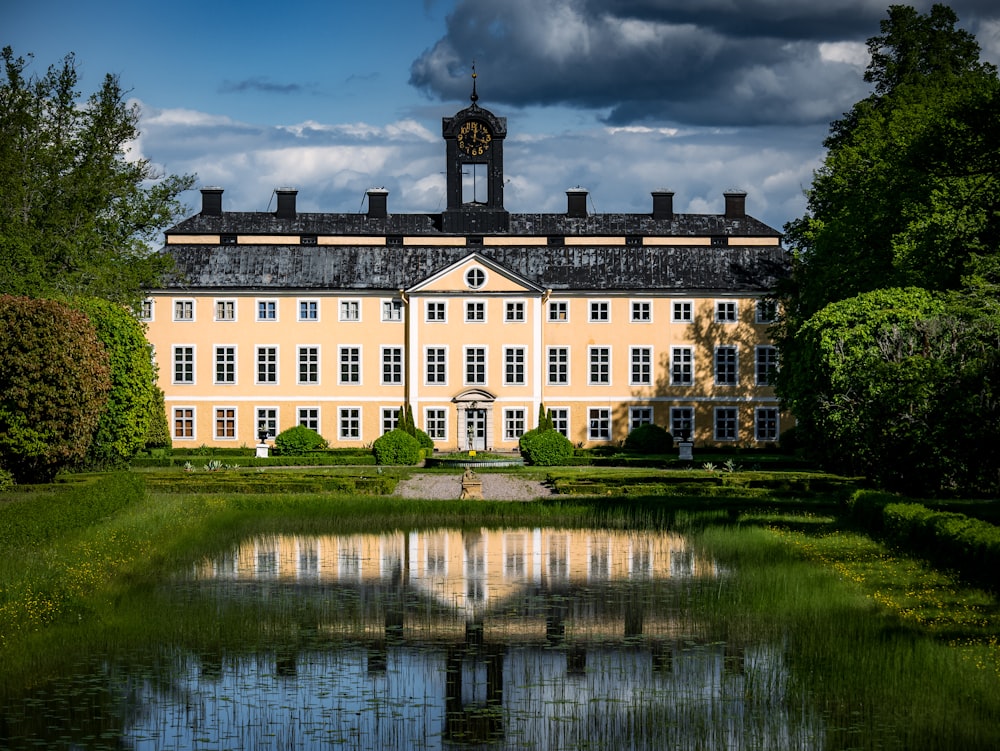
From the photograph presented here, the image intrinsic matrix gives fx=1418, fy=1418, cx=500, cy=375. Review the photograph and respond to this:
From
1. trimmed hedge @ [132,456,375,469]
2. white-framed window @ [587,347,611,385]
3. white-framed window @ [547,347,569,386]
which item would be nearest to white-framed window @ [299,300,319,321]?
trimmed hedge @ [132,456,375,469]

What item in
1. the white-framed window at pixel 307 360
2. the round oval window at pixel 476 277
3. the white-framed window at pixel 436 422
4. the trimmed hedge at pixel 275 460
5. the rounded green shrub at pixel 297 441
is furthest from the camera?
the white-framed window at pixel 307 360

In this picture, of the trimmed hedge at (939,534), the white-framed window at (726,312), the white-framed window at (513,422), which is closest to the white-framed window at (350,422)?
the white-framed window at (513,422)

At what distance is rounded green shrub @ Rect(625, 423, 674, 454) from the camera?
5406cm

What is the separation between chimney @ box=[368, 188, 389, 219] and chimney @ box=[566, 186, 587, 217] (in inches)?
329

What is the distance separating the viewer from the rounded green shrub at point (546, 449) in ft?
154

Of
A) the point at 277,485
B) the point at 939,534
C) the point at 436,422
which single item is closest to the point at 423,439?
the point at 436,422

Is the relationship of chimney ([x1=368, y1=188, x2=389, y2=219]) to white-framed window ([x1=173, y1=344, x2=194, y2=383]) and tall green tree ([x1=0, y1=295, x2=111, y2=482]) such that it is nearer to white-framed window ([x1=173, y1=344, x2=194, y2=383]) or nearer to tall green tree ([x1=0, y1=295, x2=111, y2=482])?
white-framed window ([x1=173, y1=344, x2=194, y2=383])

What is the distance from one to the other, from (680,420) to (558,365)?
552 cm

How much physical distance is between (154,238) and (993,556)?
3754 centimetres

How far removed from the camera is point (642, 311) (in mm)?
58062

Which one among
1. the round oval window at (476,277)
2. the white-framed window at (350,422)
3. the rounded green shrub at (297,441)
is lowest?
the rounded green shrub at (297,441)

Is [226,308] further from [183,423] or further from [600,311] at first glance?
[600,311]

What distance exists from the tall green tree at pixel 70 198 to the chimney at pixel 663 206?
959 inches

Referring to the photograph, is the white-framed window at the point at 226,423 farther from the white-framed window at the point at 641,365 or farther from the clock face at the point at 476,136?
the white-framed window at the point at 641,365
